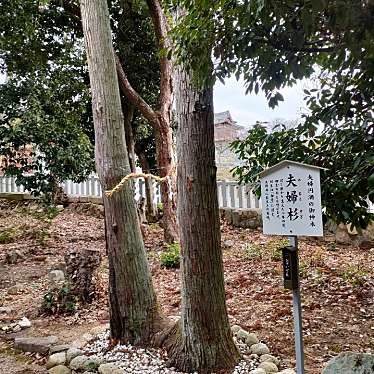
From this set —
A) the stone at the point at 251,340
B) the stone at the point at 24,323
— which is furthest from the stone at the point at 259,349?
the stone at the point at 24,323

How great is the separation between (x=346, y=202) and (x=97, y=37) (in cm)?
239

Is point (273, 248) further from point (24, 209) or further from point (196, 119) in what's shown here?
point (24, 209)

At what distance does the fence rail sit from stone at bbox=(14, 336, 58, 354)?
284 centimetres

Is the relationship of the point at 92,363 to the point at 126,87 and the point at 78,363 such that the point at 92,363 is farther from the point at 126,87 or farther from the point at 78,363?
the point at 126,87

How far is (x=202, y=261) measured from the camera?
2.59 m

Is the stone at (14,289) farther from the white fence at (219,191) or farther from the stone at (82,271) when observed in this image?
the white fence at (219,191)

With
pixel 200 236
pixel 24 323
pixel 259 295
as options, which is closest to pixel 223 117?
pixel 259 295

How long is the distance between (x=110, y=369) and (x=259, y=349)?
105cm

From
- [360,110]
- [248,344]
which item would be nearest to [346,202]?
[360,110]

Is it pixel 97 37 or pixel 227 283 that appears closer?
pixel 97 37

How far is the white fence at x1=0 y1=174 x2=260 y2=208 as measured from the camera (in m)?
7.63

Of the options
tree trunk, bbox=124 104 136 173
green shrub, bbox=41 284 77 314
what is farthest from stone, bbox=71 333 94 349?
tree trunk, bbox=124 104 136 173

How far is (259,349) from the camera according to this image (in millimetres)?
2859

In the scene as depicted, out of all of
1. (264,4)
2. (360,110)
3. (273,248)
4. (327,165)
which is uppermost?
(264,4)
